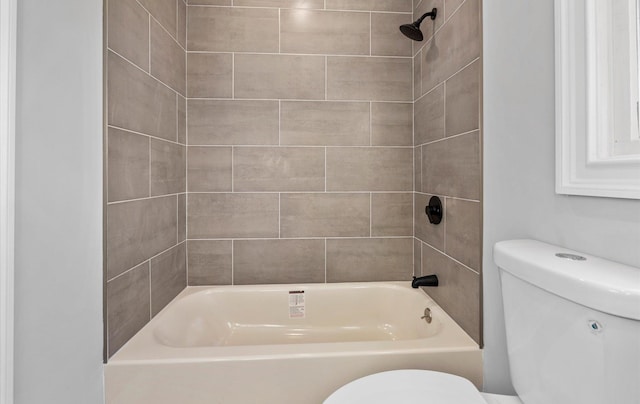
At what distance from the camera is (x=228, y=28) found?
6.25 feet

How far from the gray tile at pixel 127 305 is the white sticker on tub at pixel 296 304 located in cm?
71

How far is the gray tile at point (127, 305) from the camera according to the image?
3.83 ft

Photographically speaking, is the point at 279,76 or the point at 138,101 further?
the point at 279,76

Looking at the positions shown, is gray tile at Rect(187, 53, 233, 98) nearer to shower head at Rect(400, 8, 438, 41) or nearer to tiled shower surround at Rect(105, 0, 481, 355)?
tiled shower surround at Rect(105, 0, 481, 355)

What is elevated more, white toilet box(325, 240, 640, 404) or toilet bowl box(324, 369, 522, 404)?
white toilet box(325, 240, 640, 404)

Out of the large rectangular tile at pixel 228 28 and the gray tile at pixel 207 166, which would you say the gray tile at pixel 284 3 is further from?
the gray tile at pixel 207 166

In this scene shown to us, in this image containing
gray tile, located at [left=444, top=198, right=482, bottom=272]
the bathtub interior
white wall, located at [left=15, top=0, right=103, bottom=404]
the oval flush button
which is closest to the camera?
the oval flush button

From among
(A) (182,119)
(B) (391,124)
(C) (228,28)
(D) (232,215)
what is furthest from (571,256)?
(C) (228,28)

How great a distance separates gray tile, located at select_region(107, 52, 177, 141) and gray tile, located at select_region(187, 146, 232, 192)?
191 mm

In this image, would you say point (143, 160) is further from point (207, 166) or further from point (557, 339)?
point (557, 339)

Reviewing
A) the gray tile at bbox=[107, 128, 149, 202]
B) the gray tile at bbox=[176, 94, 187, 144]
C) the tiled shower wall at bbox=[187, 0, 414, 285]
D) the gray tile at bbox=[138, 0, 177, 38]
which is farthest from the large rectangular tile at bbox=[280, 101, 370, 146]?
the gray tile at bbox=[107, 128, 149, 202]

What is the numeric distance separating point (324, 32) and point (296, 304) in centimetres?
153

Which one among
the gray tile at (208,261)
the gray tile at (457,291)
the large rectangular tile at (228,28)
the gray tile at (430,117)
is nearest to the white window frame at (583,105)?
the gray tile at (457,291)

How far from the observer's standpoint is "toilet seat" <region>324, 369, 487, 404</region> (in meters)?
0.92
